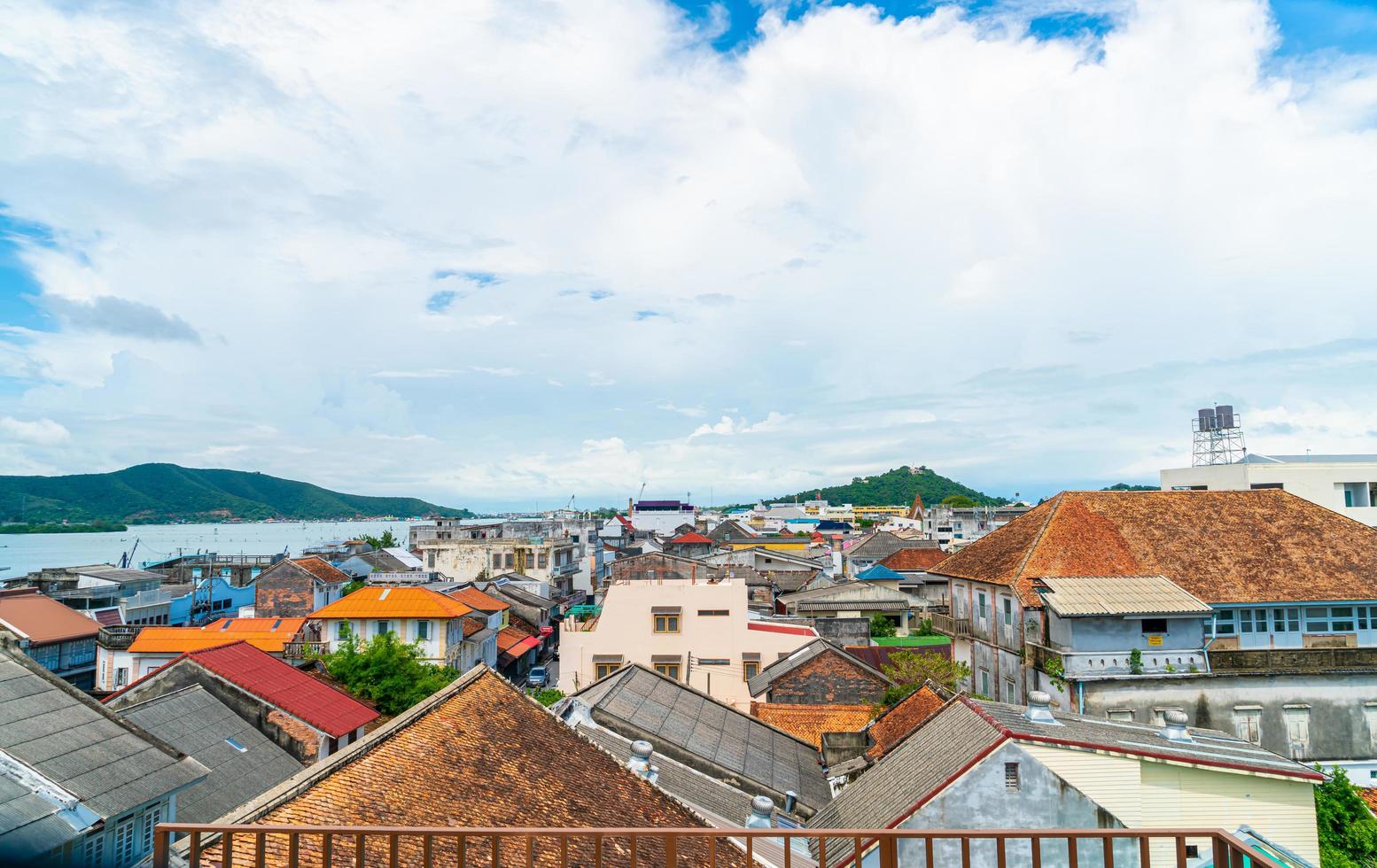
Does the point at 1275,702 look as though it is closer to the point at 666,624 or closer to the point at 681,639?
the point at 681,639

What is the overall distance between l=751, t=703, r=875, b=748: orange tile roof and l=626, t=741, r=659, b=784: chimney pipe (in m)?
14.3

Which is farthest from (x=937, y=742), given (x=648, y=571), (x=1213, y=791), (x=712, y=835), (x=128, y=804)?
(x=648, y=571)

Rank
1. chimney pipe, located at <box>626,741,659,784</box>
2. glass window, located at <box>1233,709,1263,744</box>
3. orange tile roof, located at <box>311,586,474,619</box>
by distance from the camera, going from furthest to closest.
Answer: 1. orange tile roof, located at <box>311,586,474,619</box>
2. glass window, located at <box>1233,709,1263,744</box>
3. chimney pipe, located at <box>626,741,659,784</box>

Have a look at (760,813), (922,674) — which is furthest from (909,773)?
(922,674)

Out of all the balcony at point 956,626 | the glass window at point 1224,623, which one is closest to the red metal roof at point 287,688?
the balcony at point 956,626

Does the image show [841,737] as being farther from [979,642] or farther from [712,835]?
[712,835]

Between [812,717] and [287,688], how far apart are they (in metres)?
16.2

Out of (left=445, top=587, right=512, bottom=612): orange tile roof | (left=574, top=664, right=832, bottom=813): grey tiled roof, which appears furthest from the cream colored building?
(left=445, top=587, right=512, bottom=612): orange tile roof

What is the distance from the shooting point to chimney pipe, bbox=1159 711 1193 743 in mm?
15497

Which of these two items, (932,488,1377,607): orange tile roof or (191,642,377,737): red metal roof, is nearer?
(191,642,377,737): red metal roof

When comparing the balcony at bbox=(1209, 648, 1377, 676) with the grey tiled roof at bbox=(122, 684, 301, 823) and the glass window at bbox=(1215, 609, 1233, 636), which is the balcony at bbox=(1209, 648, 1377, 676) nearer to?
the glass window at bbox=(1215, 609, 1233, 636)

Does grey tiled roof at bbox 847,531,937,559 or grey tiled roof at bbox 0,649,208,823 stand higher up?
grey tiled roof at bbox 0,649,208,823

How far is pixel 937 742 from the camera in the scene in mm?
14586

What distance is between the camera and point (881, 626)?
46.1m
